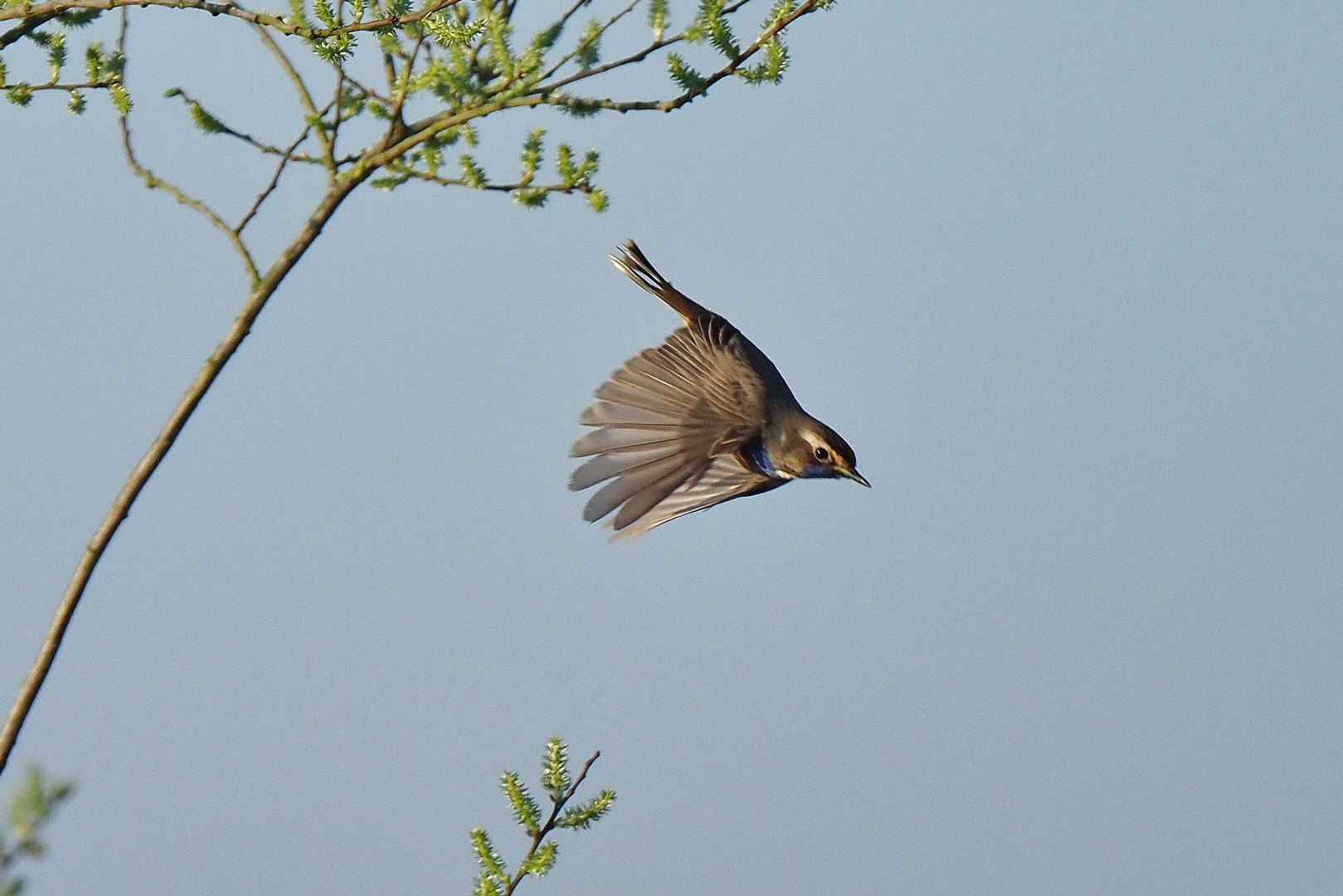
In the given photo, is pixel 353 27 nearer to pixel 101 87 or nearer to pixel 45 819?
pixel 101 87

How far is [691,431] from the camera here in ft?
23.6

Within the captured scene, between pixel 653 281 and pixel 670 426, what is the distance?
35.1 inches

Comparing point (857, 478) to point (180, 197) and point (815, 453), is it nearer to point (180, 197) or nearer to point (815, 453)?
point (815, 453)

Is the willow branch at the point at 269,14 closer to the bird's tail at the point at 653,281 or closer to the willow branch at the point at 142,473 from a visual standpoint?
the willow branch at the point at 142,473

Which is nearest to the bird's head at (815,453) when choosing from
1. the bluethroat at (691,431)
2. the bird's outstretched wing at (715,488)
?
the bluethroat at (691,431)

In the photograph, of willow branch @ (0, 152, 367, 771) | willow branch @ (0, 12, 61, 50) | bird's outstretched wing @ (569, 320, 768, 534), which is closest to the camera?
willow branch @ (0, 152, 367, 771)

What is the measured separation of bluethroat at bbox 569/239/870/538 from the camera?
22.2ft

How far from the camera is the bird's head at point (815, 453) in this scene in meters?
7.55

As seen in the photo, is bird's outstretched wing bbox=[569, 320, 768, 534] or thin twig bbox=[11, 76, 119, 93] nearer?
thin twig bbox=[11, 76, 119, 93]

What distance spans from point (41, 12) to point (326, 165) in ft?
3.20

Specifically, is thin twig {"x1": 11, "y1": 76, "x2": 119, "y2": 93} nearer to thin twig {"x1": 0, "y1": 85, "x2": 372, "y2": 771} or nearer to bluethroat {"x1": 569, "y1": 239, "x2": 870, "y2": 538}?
thin twig {"x1": 0, "y1": 85, "x2": 372, "y2": 771}

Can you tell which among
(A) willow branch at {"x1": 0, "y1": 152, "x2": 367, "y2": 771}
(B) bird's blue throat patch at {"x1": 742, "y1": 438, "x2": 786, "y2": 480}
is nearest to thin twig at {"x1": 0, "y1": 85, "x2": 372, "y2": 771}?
(A) willow branch at {"x1": 0, "y1": 152, "x2": 367, "y2": 771}

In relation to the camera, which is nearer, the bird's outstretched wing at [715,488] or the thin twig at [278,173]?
the thin twig at [278,173]

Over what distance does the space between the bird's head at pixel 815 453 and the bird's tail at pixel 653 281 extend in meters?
0.80
